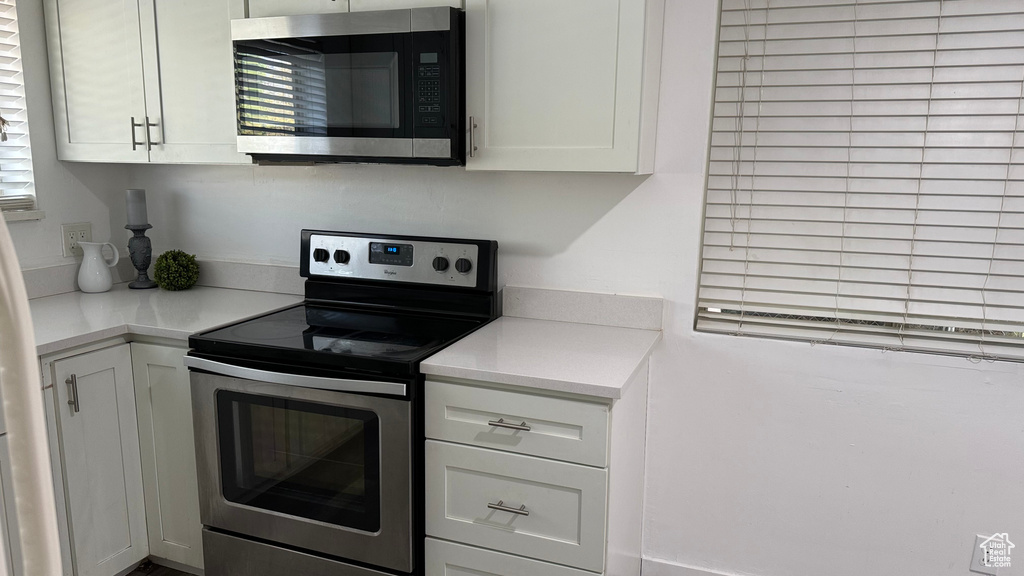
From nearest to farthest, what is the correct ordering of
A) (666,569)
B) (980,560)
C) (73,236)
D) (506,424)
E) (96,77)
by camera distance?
(506,424) < (980,560) < (666,569) < (96,77) < (73,236)

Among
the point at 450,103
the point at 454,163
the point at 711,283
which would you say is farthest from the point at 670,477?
the point at 450,103

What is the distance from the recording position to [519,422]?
1694mm

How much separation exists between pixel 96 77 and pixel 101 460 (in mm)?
1273

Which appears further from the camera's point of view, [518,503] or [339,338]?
[339,338]

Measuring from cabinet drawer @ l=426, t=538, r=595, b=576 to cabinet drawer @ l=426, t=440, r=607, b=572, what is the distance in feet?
0.06

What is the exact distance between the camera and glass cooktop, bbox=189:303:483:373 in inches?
69.9

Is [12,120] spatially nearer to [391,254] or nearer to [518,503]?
[391,254]

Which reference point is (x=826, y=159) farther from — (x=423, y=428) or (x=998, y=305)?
(x=423, y=428)

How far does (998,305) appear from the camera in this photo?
1.83 metres

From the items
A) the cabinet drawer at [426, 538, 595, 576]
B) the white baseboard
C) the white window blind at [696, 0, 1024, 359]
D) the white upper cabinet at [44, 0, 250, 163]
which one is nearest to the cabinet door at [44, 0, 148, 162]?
the white upper cabinet at [44, 0, 250, 163]

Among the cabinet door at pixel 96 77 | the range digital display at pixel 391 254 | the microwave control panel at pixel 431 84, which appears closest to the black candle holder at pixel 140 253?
the cabinet door at pixel 96 77

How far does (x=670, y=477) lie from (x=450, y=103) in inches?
51.9

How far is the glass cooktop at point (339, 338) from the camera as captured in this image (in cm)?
178

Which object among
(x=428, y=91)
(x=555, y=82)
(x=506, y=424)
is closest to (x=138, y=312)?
(x=428, y=91)
